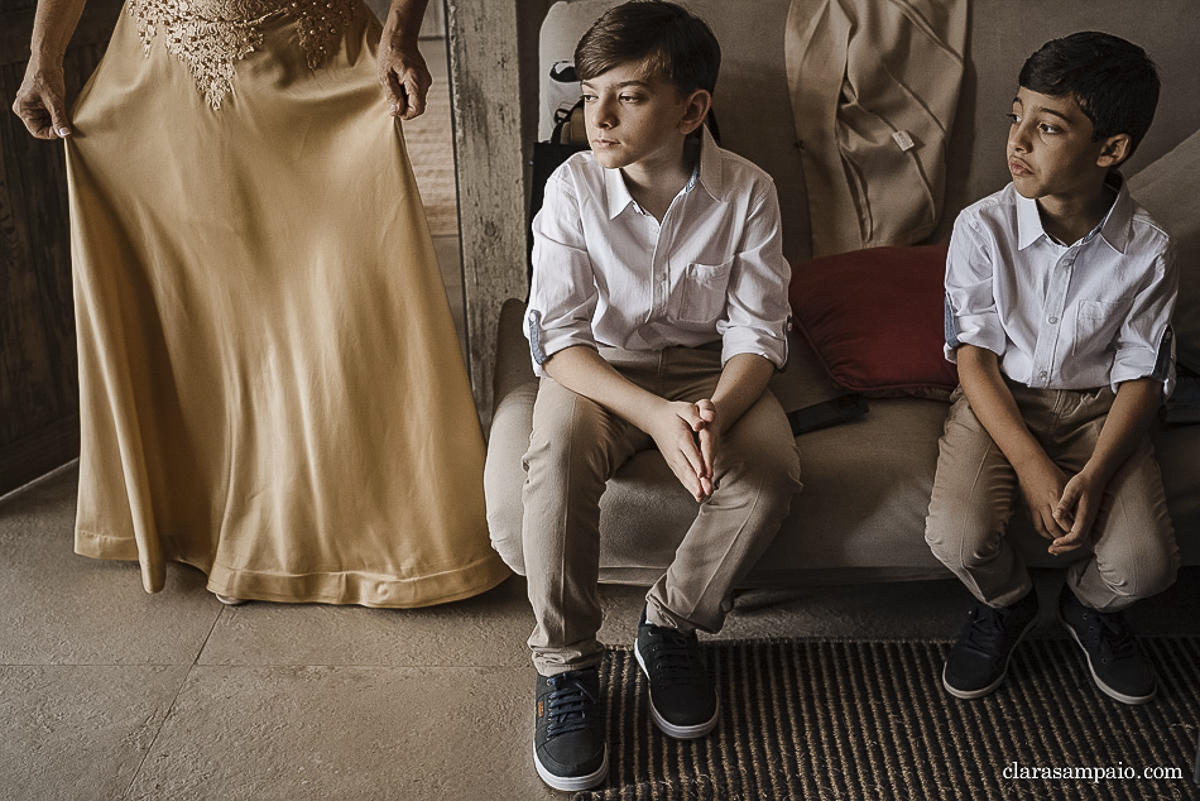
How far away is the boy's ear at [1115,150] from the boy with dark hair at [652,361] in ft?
1.46

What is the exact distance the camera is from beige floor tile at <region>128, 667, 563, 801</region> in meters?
1.44

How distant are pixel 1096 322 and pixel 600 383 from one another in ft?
2.32

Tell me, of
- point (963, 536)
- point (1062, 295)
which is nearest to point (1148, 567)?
point (963, 536)

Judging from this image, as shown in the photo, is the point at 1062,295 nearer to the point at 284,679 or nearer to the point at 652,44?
the point at 652,44

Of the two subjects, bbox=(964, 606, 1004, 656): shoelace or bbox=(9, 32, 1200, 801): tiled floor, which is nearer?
bbox=(9, 32, 1200, 801): tiled floor

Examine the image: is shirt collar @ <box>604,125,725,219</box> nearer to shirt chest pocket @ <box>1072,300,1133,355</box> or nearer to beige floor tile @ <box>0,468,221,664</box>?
shirt chest pocket @ <box>1072,300,1133,355</box>

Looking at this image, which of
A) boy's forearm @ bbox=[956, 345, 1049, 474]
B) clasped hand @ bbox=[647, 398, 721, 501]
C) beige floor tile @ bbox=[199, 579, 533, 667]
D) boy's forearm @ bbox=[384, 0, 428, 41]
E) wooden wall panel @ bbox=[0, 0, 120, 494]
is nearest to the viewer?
clasped hand @ bbox=[647, 398, 721, 501]

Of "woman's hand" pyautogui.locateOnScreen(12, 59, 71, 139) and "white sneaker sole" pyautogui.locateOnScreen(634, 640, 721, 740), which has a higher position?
"woman's hand" pyautogui.locateOnScreen(12, 59, 71, 139)

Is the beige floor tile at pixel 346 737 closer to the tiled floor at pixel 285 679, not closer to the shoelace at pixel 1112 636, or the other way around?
the tiled floor at pixel 285 679

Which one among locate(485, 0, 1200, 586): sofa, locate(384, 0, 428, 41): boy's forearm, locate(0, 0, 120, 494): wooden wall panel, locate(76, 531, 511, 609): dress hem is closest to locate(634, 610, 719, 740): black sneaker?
locate(485, 0, 1200, 586): sofa

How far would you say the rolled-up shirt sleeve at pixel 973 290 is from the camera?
155cm

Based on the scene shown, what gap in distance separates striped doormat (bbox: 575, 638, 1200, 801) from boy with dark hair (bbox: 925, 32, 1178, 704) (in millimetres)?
54

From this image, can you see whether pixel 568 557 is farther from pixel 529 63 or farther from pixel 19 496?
pixel 19 496

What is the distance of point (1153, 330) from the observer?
1.50 metres
